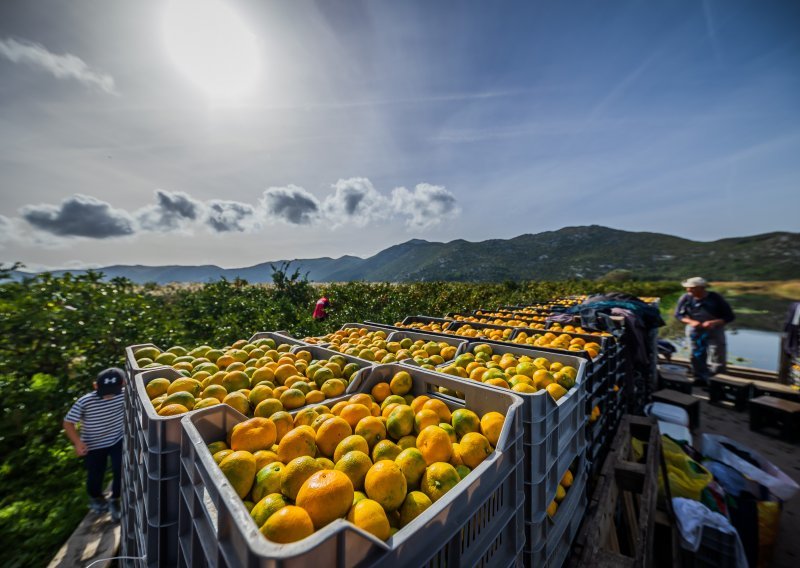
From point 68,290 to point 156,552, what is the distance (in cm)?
603

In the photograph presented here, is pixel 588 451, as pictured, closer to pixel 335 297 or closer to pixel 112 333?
pixel 112 333

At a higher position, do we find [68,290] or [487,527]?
[68,290]

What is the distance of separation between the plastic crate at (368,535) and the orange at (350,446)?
0.60 m

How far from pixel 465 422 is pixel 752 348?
13.8 m

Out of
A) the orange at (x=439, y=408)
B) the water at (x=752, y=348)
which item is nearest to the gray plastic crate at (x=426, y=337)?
the orange at (x=439, y=408)

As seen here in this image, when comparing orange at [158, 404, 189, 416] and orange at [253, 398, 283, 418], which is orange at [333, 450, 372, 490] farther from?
orange at [158, 404, 189, 416]

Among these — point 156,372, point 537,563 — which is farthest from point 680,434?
point 156,372

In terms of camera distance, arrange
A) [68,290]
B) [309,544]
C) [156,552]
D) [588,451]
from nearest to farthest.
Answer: [309,544]
[156,552]
[588,451]
[68,290]

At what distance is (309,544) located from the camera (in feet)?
2.56

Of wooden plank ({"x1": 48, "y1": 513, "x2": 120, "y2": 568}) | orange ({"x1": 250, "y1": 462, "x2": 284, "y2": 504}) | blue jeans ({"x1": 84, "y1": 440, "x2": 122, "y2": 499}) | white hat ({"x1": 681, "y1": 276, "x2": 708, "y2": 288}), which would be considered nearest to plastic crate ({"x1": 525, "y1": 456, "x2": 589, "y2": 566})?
orange ({"x1": 250, "y1": 462, "x2": 284, "y2": 504})

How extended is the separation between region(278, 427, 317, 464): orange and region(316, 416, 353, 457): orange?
0.05 metres

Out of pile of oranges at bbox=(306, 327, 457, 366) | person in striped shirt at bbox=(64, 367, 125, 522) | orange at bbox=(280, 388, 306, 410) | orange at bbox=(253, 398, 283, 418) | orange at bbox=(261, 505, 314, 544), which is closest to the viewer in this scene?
orange at bbox=(261, 505, 314, 544)

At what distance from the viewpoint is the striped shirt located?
4.01 m

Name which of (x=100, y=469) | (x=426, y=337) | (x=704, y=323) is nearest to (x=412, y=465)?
(x=426, y=337)
